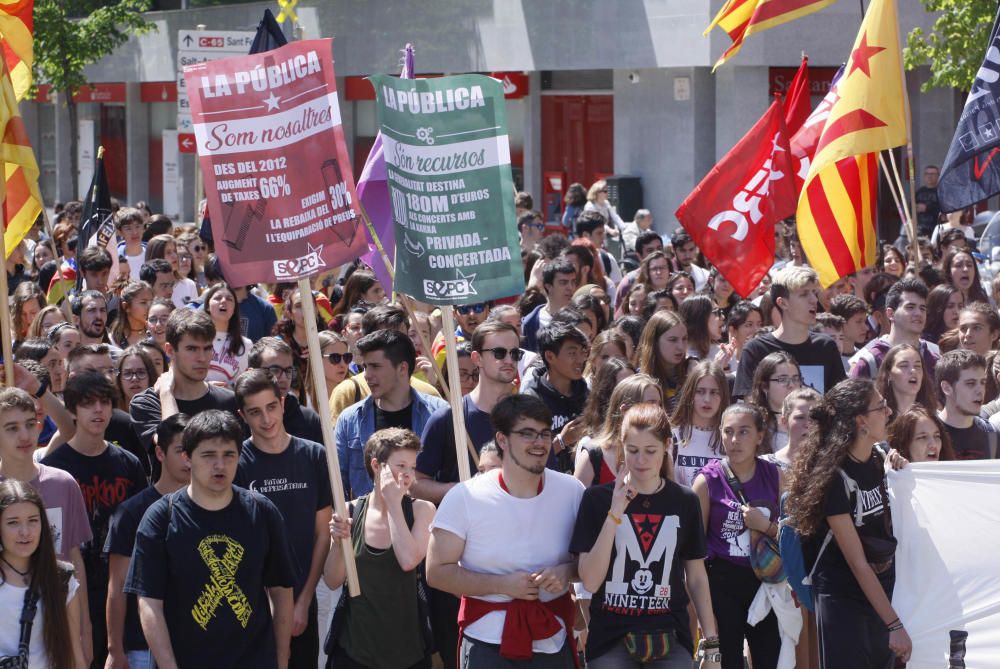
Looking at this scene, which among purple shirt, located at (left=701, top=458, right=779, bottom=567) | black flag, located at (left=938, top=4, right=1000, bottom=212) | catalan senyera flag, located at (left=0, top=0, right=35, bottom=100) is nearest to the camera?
purple shirt, located at (left=701, top=458, right=779, bottom=567)

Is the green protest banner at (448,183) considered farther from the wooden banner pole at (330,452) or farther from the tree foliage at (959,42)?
the tree foliage at (959,42)

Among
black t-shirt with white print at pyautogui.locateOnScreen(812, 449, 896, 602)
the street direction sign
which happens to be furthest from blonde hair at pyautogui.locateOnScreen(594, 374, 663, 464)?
the street direction sign

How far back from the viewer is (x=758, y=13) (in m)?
12.5

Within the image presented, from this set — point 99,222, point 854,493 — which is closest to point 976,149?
point 854,493

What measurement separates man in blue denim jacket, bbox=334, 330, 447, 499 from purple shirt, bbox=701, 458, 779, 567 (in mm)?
1424

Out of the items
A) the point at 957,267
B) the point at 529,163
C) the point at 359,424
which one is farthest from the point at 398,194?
the point at 529,163

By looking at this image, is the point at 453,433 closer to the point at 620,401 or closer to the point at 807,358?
the point at 620,401

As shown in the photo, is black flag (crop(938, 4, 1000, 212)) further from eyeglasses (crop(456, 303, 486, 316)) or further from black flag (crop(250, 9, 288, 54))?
black flag (crop(250, 9, 288, 54))

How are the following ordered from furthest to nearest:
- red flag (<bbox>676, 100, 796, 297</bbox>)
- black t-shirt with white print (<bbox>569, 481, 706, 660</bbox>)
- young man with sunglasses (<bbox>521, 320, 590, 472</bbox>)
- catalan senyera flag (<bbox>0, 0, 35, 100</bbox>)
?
red flag (<bbox>676, 100, 796, 297</bbox>) < catalan senyera flag (<bbox>0, 0, 35, 100</bbox>) < young man with sunglasses (<bbox>521, 320, 590, 472</bbox>) < black t-shirt with white print (<bbox>569, 481, 706, 660</bbox>)

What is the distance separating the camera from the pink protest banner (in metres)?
7.00

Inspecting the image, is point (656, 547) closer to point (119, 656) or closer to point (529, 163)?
point (119, 656)

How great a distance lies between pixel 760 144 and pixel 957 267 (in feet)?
6.45

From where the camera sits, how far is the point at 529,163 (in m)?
28.8

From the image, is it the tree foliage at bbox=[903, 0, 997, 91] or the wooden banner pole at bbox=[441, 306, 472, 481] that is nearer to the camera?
the wooden banner pole at bbox=[441, 306, 472, 481]
